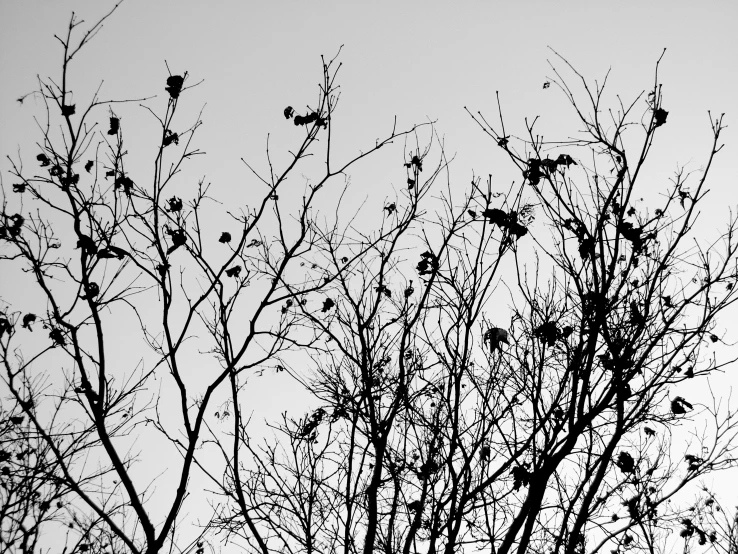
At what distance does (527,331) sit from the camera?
4797 millimetres

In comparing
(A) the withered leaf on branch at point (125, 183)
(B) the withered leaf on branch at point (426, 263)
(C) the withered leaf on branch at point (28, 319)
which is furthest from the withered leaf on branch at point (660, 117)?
(C) the withered leaf on branch at point (28, 319)

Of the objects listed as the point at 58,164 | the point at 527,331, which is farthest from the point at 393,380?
the point at 58,164

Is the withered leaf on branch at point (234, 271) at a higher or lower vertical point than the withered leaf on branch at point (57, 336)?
higher

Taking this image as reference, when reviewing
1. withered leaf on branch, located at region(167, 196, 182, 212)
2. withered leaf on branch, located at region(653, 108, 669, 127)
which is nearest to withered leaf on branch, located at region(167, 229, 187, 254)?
withered leaf on branch, located at region(167, 196, 182, 212)

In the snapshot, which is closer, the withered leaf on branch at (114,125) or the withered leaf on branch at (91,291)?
the withered leaf on branch at (91,291)

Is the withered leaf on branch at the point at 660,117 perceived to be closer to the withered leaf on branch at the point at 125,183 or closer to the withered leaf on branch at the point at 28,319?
the withered leaf on branch at the point at 125,183

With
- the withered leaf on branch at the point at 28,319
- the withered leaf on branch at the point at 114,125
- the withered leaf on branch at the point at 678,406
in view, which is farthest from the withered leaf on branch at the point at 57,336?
the withered leaf on branch at the point at 678,406

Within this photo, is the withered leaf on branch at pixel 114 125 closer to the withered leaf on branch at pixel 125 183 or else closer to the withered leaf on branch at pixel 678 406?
the withered leaf on branch at pixel 125 183

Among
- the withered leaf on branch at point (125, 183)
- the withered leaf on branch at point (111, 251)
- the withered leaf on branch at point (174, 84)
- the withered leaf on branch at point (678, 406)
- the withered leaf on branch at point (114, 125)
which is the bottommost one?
the withered leaf on branch at point (678, 406)

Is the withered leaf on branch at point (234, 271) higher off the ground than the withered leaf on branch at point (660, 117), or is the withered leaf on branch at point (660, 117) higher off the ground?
the withered leaf on branch at point (660, 117)

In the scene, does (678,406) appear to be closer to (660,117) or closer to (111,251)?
(660,117)

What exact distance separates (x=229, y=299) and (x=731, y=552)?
25.3 ft

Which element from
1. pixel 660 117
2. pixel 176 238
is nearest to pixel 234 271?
pixel 176 238

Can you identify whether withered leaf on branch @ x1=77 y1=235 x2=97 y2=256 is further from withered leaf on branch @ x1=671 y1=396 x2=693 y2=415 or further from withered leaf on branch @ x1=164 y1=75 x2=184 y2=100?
withered leaf on branch @ x1=671 y1=396 x2=693 y2=415
